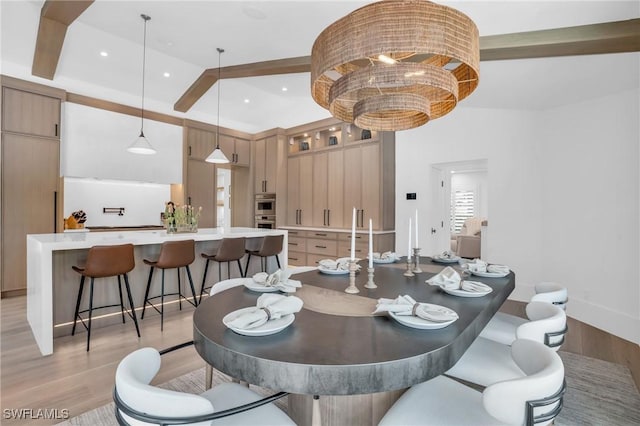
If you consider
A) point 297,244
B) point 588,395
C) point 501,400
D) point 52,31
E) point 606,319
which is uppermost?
point 52,31

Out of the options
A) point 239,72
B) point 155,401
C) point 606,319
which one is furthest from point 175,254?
point 606,319

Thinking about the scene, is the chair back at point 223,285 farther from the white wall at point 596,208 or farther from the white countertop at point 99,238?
the white wall at point 596,208

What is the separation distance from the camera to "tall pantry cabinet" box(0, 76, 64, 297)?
14.3 feet

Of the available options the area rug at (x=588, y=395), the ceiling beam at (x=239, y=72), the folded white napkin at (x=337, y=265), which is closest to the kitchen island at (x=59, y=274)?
the area rug at (x=588, y=395)

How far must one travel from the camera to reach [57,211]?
4738 mm

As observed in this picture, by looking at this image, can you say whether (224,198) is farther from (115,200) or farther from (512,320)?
(512,320)

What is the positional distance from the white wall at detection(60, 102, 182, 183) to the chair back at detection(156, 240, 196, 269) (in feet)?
9.86

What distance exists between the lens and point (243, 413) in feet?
3.78

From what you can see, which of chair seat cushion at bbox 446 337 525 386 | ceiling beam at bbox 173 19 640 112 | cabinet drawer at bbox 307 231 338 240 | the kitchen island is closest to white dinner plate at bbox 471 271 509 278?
chair seat cushion at bbox 446 337 525 386

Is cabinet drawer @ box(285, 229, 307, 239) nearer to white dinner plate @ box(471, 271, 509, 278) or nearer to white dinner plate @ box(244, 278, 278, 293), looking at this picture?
Answer: white dinner plate @ box(471, 271, 509, 278)

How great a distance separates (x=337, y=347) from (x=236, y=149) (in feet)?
22.6

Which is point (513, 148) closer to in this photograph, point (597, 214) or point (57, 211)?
point (597, 214)

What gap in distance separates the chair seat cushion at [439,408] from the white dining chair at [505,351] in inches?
5.7

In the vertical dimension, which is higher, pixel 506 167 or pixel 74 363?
pixel 506 167
